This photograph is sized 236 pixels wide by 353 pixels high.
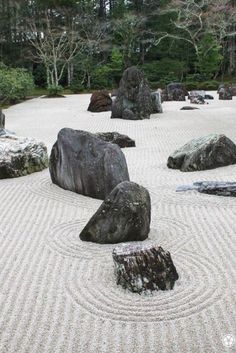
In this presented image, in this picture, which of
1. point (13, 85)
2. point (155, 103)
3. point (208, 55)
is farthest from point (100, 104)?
point (208, 55)

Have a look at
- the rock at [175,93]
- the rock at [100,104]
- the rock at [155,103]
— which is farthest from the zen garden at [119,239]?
the rock at [175,93]

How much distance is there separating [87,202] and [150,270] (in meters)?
3.04

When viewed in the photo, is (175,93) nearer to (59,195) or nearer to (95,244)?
(59,195)

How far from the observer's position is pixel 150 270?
12.6ft

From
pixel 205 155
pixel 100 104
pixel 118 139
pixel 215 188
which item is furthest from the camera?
pixel 100 104

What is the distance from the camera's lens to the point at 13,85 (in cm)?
2422

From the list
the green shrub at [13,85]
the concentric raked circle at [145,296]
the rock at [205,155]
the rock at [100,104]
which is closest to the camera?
the concentric raked circle at [145,296]

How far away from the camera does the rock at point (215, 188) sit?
6746 millimetres

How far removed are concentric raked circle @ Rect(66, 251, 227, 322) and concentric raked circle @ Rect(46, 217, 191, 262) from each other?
1.13ft

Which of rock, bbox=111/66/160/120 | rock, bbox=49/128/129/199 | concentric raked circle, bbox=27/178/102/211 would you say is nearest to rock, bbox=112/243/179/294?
concentric raked circle, bbox=27/178/102/211

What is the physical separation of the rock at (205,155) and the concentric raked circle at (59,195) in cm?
244

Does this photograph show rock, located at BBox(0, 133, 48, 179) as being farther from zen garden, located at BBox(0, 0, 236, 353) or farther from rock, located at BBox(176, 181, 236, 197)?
rock, located at BBox(176, 181, 236, 197)

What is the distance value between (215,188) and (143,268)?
3.34 meters

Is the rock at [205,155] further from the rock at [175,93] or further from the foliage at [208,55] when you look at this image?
the foliage at [208,55]
